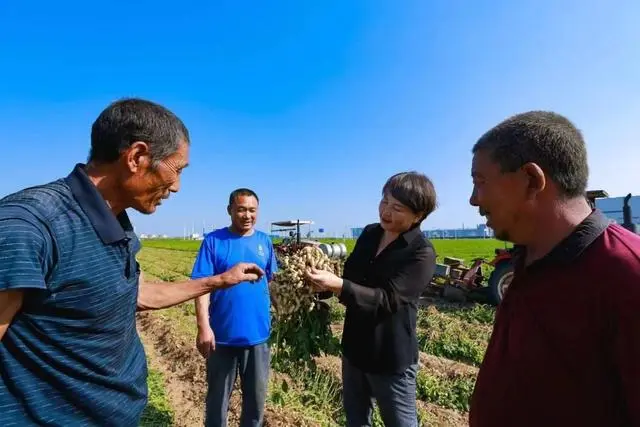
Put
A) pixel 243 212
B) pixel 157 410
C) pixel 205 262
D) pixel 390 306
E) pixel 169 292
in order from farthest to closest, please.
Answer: pixel 157 410, pixel 243 212, pixel 205 262, pixel 390 306, pixel 169 292

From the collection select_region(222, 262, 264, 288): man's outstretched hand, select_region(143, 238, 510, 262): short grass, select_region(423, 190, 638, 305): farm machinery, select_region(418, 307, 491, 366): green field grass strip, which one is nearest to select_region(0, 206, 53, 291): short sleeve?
select_region(222, 262, 264, 288): man's outstretched hand

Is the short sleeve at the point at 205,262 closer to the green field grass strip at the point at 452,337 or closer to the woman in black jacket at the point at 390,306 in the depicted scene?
the woman in black jacket at the point at 390,306

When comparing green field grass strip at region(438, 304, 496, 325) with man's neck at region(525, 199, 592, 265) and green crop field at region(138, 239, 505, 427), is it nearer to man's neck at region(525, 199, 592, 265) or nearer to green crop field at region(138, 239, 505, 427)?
green crop field at region(138, 239, 505, 427)

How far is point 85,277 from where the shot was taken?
4.95ft

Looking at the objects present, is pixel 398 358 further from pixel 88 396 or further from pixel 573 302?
pixel 88 396

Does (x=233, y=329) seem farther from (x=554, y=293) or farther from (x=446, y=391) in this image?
(x=446, y=391)

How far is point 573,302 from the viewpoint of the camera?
124 centimetres

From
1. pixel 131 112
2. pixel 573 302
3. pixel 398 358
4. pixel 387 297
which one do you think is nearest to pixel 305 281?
pixel 387 297

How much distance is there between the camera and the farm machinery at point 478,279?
898 centimetres

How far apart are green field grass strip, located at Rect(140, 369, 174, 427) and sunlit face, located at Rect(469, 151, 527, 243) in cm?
431

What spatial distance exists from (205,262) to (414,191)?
197cm

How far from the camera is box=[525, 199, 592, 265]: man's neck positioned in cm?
138

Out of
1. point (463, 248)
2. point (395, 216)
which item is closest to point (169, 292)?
point (395, 216)

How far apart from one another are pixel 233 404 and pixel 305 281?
2542mm
